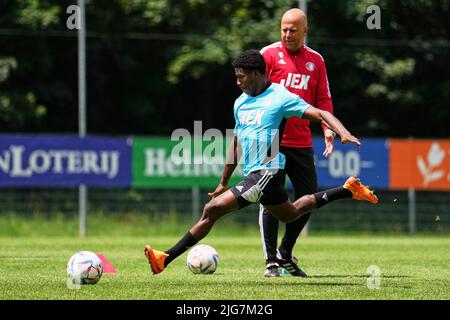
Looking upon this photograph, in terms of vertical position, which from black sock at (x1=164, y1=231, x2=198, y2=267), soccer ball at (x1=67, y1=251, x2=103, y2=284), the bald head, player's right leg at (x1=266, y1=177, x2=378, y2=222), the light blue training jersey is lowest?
soccer ball at (x1=67, y1=251, x2=103, y2=284)

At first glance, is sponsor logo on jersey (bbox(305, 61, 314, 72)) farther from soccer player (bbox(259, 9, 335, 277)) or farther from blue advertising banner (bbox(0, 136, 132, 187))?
blue advertising banner (bbox(0, 136, 132, 187))

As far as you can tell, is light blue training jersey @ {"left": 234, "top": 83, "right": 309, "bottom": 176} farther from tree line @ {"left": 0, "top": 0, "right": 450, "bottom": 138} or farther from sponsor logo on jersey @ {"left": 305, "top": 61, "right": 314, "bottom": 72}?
tree line @ {"left": 0, "top": 0, "right": 450, "bottom": 138}

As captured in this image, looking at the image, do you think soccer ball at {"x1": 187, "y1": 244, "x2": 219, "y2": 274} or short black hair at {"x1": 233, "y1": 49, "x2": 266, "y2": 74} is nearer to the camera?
short black hair at {"x1": 233, "y1": 49, "x2": 266, "y2": 74}

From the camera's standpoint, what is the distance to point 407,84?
2956cm

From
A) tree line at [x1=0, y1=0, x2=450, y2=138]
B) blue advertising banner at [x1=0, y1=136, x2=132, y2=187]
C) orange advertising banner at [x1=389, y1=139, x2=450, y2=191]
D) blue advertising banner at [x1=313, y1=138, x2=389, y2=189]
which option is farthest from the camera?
tree line at [x1=0, y1=0, x2=450, y2=138]

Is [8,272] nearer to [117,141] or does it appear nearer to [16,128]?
[117,141]

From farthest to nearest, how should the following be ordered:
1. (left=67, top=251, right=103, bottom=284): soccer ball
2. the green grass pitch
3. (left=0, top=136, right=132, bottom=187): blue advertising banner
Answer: (left=0, top=136, right=132, bottom=187): blue advertising banner, (left=67, top=251, right=103, bottom=284): soccer ball, the green grass pitch

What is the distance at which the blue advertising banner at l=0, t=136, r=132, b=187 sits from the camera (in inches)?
837

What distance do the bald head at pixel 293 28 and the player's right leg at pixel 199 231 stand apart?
81.1 inches

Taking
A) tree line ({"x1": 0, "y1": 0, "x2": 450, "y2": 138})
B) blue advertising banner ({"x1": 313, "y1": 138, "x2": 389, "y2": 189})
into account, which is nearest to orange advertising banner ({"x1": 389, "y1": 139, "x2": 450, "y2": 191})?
blue advertising banner ({"x1": 313, "y1": 138, "x2": 389, "y2": 189})

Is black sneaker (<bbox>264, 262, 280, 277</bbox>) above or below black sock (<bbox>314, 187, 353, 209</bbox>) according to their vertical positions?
below

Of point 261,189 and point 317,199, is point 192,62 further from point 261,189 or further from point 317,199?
point 261,189

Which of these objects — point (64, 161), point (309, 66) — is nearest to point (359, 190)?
point (309, 66)

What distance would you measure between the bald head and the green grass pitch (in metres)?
2.37
